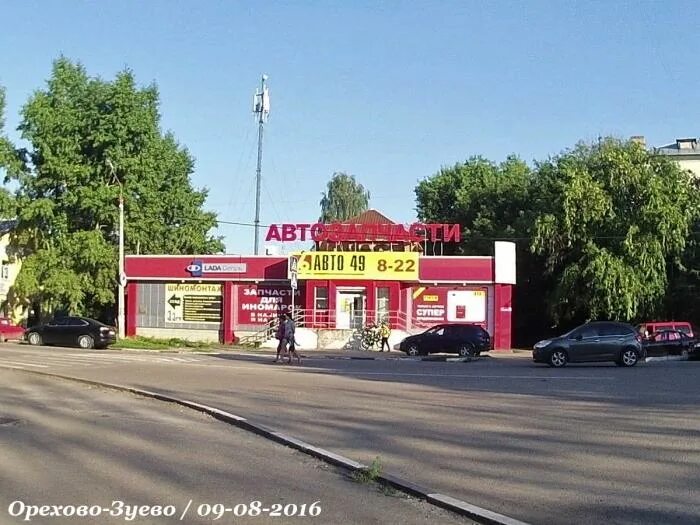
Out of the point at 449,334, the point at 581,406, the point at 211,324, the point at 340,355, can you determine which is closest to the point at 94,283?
the point at 211,324

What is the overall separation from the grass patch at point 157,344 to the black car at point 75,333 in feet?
4.16

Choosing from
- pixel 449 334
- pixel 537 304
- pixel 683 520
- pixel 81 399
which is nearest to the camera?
pixel 683 520

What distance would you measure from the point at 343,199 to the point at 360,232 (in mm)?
40662

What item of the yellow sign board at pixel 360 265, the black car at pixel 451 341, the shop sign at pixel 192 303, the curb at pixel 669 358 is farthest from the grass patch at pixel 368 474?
the shop sign at pixel 192 303

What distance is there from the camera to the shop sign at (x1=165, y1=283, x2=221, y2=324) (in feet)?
168

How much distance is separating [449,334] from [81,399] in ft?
75.5

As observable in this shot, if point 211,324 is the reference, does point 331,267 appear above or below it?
above

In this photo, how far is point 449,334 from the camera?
127 ft

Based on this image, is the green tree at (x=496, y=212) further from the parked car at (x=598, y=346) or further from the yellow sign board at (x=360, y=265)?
the parked car at (x=598, y=346)

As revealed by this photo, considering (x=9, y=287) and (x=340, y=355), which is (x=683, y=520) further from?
(x=9, y=287)

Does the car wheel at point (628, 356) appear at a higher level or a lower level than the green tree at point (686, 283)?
lower

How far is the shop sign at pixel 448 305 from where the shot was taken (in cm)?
4766

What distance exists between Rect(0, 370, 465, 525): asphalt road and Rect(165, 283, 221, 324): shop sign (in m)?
35.7

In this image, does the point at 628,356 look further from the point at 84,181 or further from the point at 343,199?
the point at 343,199
